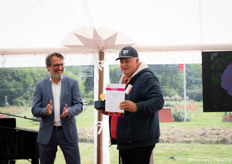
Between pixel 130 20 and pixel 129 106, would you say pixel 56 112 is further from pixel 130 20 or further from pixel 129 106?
pixel 130 20

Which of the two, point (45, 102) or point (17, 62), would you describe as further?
point (17, 62)

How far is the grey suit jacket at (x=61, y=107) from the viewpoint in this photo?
101 inches

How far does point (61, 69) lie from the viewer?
268cm

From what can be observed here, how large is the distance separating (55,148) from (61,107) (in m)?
0.49

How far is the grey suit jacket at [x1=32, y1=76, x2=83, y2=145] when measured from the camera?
8.38 ft

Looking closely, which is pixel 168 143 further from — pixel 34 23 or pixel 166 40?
pixel 34 23

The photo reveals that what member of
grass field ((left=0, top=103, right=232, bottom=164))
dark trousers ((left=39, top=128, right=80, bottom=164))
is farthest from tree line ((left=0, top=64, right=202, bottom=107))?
dark trousers ((left=39, top=128, right=80, bottom=164))

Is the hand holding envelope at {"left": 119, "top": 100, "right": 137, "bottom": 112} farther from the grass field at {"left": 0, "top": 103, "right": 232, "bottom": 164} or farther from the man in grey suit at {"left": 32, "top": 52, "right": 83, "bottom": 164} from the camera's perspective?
the grass field at {"left": 0, "top": 103, "right": 232, "bottom": 164}

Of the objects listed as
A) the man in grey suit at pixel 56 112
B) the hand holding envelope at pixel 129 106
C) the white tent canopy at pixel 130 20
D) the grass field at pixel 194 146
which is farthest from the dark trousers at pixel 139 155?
the grass field at pixel 194 146

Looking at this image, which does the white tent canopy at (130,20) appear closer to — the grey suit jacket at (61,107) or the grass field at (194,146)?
the grey suit jacket at (61,107)

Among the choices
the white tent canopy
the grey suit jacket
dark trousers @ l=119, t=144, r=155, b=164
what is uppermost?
the white tent canopy

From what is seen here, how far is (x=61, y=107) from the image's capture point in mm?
2631

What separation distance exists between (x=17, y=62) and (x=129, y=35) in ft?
7.14

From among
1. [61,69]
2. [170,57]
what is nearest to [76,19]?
[61,69]
